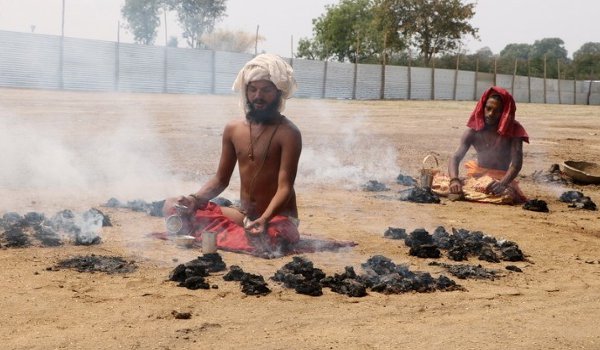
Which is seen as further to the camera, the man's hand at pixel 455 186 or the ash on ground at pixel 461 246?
the man's hand at pixel 455 186

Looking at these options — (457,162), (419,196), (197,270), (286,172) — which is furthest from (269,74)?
(457,162)

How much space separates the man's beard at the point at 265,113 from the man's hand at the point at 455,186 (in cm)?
393

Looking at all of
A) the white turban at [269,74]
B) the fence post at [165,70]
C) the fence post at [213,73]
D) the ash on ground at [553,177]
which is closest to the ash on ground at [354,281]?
the white turban at [269,74]

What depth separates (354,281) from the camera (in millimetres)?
5531

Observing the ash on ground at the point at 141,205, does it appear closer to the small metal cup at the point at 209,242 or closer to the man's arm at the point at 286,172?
the man's arm at the point at 286,172

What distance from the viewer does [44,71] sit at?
3111cm

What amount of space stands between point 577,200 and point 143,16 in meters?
35.1

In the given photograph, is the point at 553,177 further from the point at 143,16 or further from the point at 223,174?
the point at 143,16

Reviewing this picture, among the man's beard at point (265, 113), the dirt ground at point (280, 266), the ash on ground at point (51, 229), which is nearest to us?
the dirt ground at point (280, 266)

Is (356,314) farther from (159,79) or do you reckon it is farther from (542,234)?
(159,79)

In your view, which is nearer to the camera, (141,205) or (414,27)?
(141,205)

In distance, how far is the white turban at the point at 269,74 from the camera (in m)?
6.73

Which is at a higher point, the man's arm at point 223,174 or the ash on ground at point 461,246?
the man's arm at point 223,174

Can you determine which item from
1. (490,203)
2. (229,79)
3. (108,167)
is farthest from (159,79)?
(490,203)
